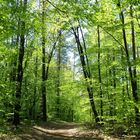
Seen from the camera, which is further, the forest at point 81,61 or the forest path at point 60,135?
the forest path at point 60,135

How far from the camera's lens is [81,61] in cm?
2272

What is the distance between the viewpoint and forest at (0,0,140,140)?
11.2m

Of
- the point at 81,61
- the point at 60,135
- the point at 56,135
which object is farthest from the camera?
the point at 81,61

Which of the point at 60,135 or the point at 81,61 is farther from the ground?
the point at 81,61

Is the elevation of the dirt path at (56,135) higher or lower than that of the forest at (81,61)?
lower

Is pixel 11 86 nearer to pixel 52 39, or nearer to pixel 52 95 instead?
pixel 52 39

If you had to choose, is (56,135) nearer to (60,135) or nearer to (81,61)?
(60,135)

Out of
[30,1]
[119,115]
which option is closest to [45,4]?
[30,1]

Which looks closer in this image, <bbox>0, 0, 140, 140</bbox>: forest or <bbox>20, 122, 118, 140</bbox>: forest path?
<bbox>0, 0, 140, 140</bbox>: forest

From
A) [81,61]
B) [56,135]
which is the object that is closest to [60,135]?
Result: [56,135]

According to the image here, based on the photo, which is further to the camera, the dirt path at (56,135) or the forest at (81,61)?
the dirt path at (56,135)

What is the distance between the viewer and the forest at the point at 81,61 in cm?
1119

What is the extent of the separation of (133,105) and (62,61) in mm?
35922

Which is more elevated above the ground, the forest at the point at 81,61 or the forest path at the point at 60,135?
the forest at the point at 81,61
